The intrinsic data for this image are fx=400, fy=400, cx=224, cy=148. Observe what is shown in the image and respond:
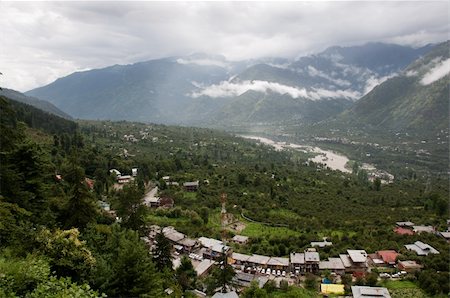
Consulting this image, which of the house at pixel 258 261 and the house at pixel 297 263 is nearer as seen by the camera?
the house at pixel 297 263

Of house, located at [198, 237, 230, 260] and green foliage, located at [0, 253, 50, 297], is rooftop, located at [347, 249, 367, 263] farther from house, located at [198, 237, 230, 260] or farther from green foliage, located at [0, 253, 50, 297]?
green foliage, located at [0, 253, 50, 297]

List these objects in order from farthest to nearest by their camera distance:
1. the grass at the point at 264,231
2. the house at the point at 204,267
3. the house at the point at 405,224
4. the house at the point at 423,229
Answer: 1. the house at the point at 405,224
2. the house at the point at 423,229
3. the grass at the point at 264,231
4. the house at the point at 204,267

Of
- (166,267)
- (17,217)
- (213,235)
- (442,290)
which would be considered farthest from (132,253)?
(213,235)

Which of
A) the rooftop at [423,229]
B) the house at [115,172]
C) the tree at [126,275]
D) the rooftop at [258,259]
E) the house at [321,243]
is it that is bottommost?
the rooftop at [258,259]

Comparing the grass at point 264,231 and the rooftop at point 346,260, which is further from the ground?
the rooftop at point 346,260

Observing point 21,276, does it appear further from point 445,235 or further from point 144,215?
point 445,235

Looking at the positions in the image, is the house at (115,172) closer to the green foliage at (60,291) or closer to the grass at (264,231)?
the grass at (264,231)

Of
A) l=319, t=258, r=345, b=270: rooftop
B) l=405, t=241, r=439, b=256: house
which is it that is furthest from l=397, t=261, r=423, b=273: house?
l=319, t=258, r=345, b=270: rooftop

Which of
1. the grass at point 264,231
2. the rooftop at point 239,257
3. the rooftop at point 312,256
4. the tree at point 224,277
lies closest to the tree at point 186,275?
the tree at point 224,277
